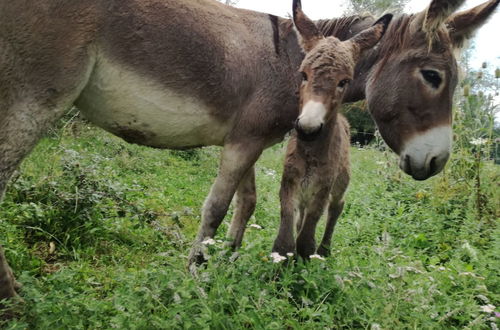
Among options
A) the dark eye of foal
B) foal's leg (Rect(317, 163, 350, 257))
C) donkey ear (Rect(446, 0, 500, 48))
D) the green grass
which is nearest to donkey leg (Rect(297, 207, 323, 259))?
the green grass

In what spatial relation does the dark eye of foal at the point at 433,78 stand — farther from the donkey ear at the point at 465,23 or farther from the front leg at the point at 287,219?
the front leg at the point at 287,219

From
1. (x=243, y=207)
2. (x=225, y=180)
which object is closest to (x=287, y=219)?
(x=225, y=180)

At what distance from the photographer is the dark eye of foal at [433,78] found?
106 inches

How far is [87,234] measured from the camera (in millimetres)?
3354

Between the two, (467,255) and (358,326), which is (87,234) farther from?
(467,255)

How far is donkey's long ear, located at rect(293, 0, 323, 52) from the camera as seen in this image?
2.77 meters

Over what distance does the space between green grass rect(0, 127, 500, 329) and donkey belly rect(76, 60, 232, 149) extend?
80 cm

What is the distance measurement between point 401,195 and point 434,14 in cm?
328

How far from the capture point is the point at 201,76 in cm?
256

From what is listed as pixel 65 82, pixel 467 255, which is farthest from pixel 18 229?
pixel 467 255

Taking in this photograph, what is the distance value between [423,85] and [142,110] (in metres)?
1.95

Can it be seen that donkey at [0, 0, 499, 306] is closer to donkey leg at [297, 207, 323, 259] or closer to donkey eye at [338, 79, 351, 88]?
donkey eye at [338, 79, 351, 88]

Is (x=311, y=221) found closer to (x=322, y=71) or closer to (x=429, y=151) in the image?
(x=429, y=151)

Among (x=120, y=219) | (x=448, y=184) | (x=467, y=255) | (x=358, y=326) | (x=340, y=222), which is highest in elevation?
(x=448, y=184)
